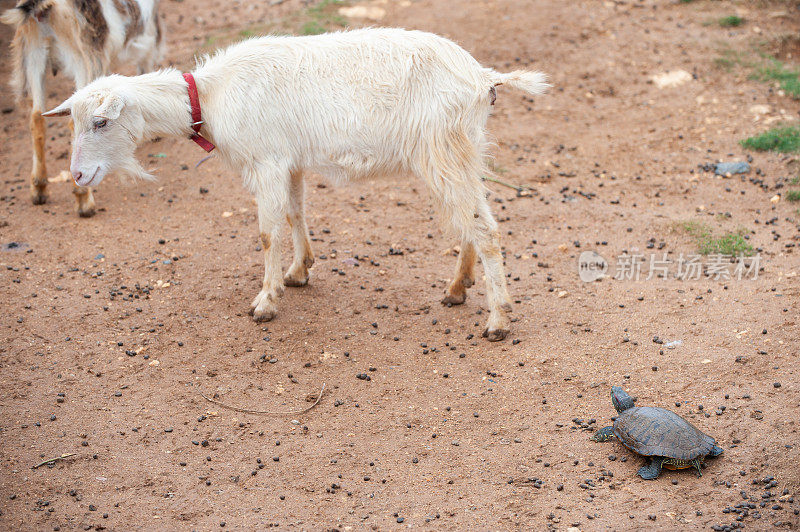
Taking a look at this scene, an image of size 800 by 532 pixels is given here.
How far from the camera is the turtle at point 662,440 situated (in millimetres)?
4158

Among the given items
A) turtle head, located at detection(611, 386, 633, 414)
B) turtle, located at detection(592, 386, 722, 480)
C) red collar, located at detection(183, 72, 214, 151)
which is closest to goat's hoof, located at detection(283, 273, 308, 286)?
red collar, located at detection(183, 72, 214, 151)

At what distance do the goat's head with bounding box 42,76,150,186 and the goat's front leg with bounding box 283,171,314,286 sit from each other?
50.7 inches

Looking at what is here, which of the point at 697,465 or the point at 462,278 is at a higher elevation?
the point at 462,278

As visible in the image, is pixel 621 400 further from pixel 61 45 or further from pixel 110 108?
pixel 61 45

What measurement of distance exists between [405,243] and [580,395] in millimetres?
2662

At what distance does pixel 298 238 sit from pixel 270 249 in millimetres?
519

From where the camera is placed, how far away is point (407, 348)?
5.69m

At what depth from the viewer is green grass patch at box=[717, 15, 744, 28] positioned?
10758 mm

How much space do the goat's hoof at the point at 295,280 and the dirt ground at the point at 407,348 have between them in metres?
0.13

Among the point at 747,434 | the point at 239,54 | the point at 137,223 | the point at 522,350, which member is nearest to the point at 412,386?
the point at 522,350

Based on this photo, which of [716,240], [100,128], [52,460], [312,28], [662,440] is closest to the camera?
[662,440]

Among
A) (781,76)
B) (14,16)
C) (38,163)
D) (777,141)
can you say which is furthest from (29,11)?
(781,76)

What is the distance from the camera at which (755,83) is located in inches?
379

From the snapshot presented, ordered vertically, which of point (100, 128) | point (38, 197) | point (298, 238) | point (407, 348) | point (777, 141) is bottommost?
point (407, 348)
